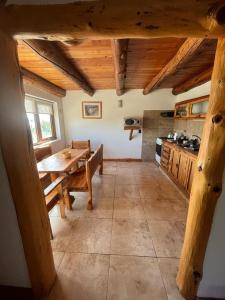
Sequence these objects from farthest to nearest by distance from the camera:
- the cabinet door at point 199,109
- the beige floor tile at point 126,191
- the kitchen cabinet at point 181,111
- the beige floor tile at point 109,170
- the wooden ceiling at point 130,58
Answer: the beige floor tile at point 109,170 → the kitchen cabinet at point 181,111 → the cabinet door at point 199,109 → the beige floor tile at point 126,191 → the wooden ceiling at point 130,58

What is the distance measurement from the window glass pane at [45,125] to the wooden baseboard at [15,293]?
10.7ft

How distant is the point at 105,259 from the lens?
4.98ft

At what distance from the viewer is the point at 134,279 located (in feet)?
4.39

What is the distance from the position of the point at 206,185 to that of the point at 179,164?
7.05 feet

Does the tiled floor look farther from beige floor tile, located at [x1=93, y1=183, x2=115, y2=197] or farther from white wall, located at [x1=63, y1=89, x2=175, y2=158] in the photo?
white wall, located at [x1=63, y1=89, x2=175, y2=158]

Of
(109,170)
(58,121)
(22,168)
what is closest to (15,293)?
(22,168)

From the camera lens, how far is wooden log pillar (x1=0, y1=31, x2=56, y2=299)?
872 mm

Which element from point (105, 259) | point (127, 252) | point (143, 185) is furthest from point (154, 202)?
point (105, 259)

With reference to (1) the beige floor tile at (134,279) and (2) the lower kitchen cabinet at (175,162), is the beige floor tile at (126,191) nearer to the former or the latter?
(2) the lower kitchen cabinet at (175,162)

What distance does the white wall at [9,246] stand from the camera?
1.00m

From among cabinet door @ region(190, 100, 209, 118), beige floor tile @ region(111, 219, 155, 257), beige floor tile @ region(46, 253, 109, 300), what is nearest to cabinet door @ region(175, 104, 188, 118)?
cabinet door @ region(190, 100, 209, 118)

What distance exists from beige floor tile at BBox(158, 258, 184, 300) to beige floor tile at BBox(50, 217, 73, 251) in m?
1.03

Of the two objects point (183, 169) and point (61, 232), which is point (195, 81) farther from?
point (61, 232)

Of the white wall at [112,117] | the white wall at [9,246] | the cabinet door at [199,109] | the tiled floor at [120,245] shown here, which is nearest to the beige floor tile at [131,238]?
the tiled floor at [120,245]
